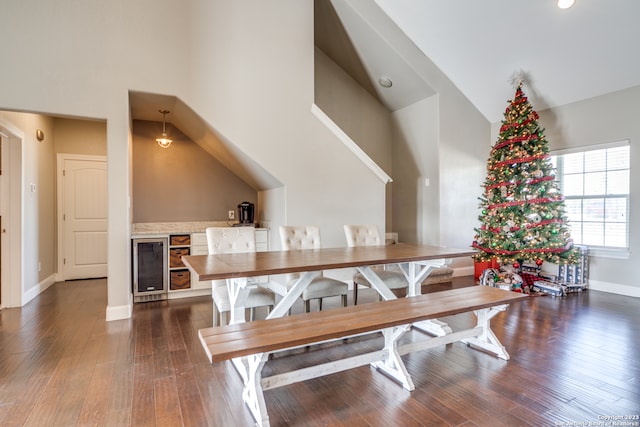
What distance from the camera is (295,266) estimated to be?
2305mm

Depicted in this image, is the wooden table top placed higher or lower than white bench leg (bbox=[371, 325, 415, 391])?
higher

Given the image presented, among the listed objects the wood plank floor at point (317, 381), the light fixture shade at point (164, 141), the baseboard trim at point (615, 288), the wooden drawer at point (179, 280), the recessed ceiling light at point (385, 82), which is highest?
the recessed ceiling light at point (385, 82)

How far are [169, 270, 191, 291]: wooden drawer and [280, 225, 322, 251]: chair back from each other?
1.70m

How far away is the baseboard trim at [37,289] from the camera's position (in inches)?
160

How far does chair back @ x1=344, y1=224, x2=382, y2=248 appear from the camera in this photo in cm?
366

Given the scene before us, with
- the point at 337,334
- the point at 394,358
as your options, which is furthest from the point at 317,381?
the point at 337,334

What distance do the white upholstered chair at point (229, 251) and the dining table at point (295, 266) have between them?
12 centimetres

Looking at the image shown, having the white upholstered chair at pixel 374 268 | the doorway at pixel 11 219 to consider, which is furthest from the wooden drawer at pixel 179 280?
the white upholstered chair at pixel 374 268

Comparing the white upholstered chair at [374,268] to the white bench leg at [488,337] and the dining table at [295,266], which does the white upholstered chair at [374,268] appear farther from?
the white bench leg at [488,337]

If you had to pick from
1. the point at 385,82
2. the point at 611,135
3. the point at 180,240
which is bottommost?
the point at 180,240

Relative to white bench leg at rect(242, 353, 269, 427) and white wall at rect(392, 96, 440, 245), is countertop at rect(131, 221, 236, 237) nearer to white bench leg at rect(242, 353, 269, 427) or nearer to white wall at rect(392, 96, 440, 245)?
white wall at rect(392, 96, 440, 245)

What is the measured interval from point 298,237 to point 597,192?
4.46m

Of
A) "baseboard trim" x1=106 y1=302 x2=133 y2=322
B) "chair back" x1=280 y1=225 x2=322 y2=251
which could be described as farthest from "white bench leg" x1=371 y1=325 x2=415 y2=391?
"baseboard trim" x1=106 y1=302 x2=133 y2=322

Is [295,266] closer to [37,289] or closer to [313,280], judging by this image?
[313,280]
